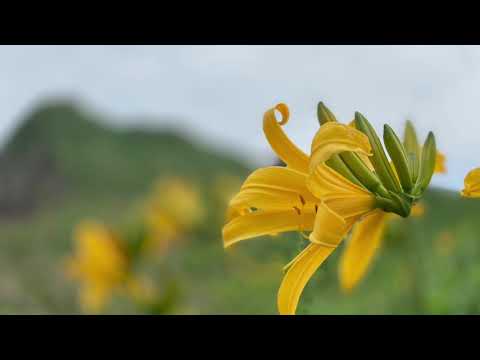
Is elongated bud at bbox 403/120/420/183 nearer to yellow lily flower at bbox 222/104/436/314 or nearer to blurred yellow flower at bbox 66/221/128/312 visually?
yellow lily flower at bbox 222/104/436/314

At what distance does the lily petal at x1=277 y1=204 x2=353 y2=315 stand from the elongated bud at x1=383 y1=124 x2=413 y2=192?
62 mm

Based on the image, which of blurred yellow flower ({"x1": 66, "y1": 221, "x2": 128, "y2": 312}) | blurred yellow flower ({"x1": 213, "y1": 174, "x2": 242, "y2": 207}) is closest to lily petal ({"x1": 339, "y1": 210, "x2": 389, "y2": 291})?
blurred yellow flower ({"x1": 66, "y1": 221, "x2": 128, "y2": 312})

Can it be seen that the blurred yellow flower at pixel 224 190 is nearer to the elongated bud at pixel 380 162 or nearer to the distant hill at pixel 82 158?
the elongated bud at pixel 380 162

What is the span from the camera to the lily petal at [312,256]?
0.38 meters

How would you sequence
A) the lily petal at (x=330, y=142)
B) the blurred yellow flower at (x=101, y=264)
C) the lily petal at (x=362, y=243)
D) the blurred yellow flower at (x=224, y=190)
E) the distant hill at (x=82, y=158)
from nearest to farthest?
the lily petal at (x=330, y=142), the lily petal at (x=362, y=243), the blurred yellow flower at (x=101, y=264), the blurred yellow flower at (x=224, y=190), the distant hill at (x=82, y=158)

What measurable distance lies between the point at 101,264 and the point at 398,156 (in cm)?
167

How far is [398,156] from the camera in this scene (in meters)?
0.43

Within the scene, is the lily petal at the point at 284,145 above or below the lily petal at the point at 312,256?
above

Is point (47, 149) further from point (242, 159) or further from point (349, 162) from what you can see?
point (349, 162)

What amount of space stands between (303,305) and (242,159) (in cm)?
578

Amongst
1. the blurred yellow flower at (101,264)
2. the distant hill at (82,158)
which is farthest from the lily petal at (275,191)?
the distant hill at (82,158)

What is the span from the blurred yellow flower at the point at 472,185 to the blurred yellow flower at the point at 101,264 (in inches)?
65.2

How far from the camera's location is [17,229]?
5281 mm
